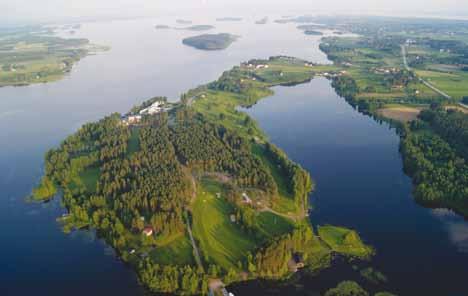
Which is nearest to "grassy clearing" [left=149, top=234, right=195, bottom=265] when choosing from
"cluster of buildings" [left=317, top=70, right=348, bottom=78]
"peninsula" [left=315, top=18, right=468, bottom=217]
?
"peninsula" [left=315, top=18, right=468, bottom=217]

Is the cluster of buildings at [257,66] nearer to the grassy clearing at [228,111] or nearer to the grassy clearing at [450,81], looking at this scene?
the grassy clearing at [228,111]

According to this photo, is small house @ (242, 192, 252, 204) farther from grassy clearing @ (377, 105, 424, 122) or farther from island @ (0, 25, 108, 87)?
island @ (0, 25, 108, 87)

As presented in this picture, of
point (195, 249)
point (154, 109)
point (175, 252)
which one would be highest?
point (154, 109)

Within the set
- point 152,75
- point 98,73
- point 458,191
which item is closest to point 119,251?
point 458,191

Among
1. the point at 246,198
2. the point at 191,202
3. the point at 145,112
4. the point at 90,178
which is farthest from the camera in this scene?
the point at 145,112

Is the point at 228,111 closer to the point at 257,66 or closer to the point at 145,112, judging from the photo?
the point at 145,112

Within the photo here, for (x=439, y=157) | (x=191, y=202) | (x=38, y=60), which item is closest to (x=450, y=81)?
(x=439, y=157)

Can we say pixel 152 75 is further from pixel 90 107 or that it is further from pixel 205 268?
pixel 205 268

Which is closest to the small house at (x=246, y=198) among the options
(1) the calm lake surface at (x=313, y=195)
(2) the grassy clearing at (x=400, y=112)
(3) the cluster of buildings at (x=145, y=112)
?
(1) the calm lake surface at (x=313, y=195)
